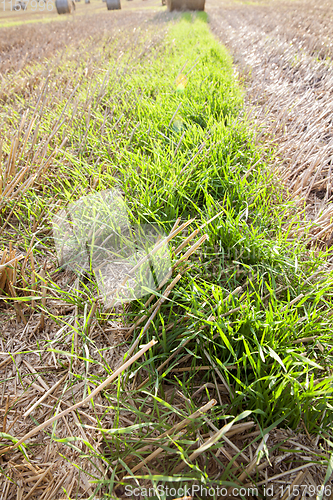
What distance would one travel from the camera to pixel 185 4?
39.0ft

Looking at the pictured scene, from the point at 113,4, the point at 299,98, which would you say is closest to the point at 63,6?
the point at 113,4

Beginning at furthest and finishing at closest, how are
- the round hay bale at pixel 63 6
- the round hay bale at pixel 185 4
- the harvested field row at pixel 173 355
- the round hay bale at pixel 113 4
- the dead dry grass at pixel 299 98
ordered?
1. the round hay bale at pixel 113 4
2. the round hay bale at pixel 63 6
3. the round hay bale at pixel 185 4
4. the dead dry grass at pixel 299 98
5. the harvested field row at pixel 173 355

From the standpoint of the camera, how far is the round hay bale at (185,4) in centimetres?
1175

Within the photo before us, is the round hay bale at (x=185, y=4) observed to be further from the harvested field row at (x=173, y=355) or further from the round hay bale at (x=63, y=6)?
the harvested field row at (x=173, y=355)

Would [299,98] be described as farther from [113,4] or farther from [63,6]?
[113,4]

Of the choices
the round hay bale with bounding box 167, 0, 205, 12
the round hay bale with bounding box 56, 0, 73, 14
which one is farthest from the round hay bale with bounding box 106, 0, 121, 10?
the round hay bale with bounding box 167, 0, 205, 12

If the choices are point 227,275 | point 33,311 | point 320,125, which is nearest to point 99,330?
point 33,311

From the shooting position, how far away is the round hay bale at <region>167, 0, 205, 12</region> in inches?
463

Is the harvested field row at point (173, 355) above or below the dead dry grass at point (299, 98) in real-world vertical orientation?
below

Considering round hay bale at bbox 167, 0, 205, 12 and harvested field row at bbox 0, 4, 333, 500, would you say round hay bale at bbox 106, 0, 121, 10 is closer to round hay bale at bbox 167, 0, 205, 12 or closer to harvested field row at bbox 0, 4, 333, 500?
round hay bale at bbox 167, 0, 205, 12

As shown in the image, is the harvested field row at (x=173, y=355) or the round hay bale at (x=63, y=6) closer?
the harvested field row at (x=173, y=355)

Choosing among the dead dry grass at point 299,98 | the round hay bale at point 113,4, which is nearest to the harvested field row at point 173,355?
the dead dry grass at point 299,98

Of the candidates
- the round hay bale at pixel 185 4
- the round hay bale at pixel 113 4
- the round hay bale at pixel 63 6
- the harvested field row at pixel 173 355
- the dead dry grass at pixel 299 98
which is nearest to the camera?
the harvested field row at pixel 173 355

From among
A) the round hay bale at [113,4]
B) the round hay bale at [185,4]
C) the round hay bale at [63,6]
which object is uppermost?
the round hay bale at [113,4]
